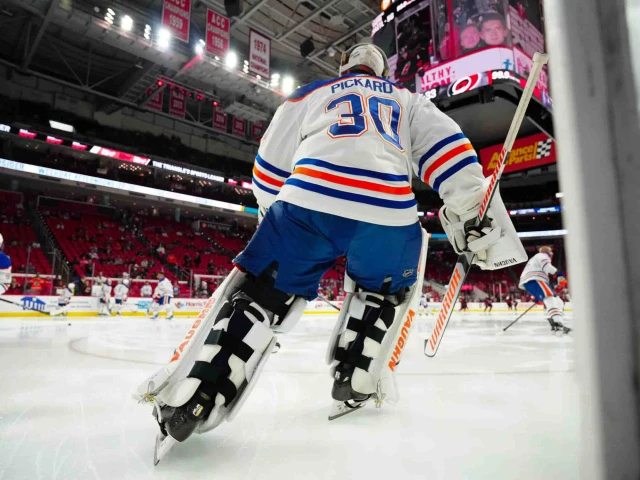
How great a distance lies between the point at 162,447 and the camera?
0.89 metres

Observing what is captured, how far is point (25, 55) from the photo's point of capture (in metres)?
12.3

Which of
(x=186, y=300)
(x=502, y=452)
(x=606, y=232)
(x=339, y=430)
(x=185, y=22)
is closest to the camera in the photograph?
(x=606, y=232)

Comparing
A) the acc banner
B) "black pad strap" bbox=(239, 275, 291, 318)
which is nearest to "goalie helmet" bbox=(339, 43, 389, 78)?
"black pad strap" bbox=(239, 275, 291, 318)

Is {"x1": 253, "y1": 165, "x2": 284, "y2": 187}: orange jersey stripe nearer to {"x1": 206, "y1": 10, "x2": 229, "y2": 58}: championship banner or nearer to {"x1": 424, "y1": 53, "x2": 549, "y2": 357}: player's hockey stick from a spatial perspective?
{"x1": 424, "y1": 53, "x2": 549, "y2": 357}: player's hockey stick

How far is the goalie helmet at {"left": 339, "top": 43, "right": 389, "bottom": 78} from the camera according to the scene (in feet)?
4.94

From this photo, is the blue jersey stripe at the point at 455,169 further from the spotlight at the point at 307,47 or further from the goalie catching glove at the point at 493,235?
the spotlight at the point at 307,47

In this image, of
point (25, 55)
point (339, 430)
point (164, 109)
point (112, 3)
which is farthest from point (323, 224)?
point (164, 109)

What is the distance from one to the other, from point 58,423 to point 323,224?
3.03ft

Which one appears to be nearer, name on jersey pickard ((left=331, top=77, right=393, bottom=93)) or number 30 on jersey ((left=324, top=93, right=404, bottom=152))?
number 30 on jersey ((left=324, top=93, right=404, bottom=152))

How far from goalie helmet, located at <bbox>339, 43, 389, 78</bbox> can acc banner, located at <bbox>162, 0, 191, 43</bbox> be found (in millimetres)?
9020

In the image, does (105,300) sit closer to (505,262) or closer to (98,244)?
(98,244)

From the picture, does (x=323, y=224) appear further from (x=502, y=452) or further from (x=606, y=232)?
(x=606, y=232)

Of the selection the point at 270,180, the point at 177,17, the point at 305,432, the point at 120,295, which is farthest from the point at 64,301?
the point at 305,432

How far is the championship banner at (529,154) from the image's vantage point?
47.9 feet
